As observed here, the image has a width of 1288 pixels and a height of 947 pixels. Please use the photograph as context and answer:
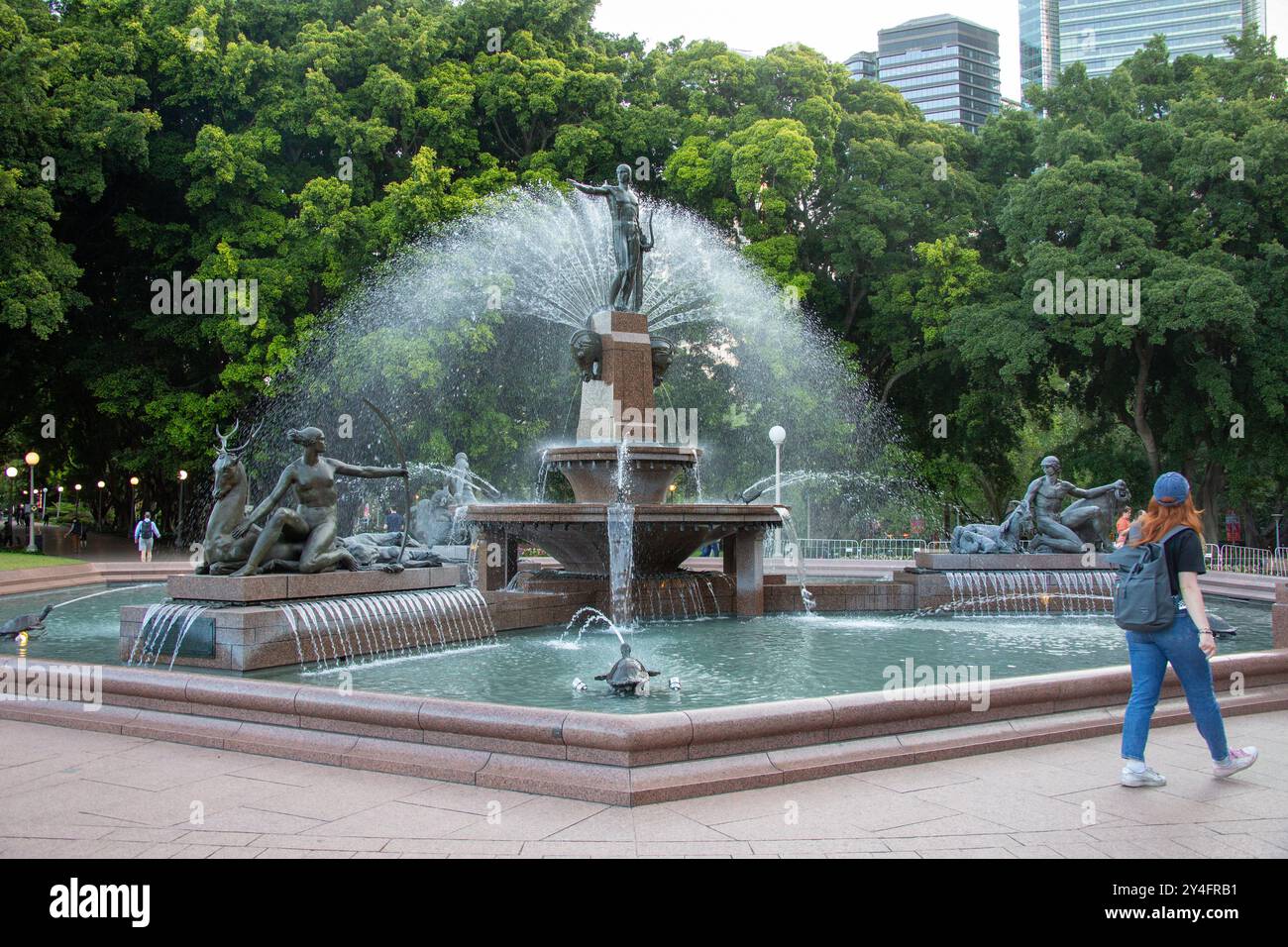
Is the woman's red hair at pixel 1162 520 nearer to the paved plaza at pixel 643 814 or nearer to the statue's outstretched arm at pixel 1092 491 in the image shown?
the paved plaza at pixel 643 814

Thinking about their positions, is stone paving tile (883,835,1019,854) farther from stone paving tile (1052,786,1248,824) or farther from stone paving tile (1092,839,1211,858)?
stone paving tile (1052,786,1248,824)

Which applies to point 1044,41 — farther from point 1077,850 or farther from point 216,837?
point 216,837

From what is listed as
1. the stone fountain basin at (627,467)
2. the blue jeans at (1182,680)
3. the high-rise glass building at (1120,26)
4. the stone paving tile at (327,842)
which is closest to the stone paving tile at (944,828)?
the blue jeans at (1182,680)

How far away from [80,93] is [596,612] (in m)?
22.2

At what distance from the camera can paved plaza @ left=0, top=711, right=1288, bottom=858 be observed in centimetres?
483

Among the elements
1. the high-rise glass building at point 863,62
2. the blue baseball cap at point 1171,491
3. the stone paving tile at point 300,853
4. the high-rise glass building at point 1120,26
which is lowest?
the stone paving tile at point 300,853

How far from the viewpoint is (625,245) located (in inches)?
655

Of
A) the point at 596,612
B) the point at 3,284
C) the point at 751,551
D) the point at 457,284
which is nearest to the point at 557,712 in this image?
the point at 596,612

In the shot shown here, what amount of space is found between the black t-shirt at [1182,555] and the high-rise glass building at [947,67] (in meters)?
168

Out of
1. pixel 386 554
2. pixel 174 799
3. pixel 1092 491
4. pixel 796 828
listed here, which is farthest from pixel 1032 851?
pixel 1092 491

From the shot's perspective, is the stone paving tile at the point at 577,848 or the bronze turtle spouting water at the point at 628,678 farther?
the bronze turtle spouting water at the point at 628,678

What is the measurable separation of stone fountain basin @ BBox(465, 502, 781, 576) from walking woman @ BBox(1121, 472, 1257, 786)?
755 centimetres

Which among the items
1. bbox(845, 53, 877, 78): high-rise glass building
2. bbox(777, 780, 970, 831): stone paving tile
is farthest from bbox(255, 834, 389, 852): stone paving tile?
bbox(845, 53, 877, 78): high-rise glass building

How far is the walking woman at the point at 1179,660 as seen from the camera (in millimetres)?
5789
